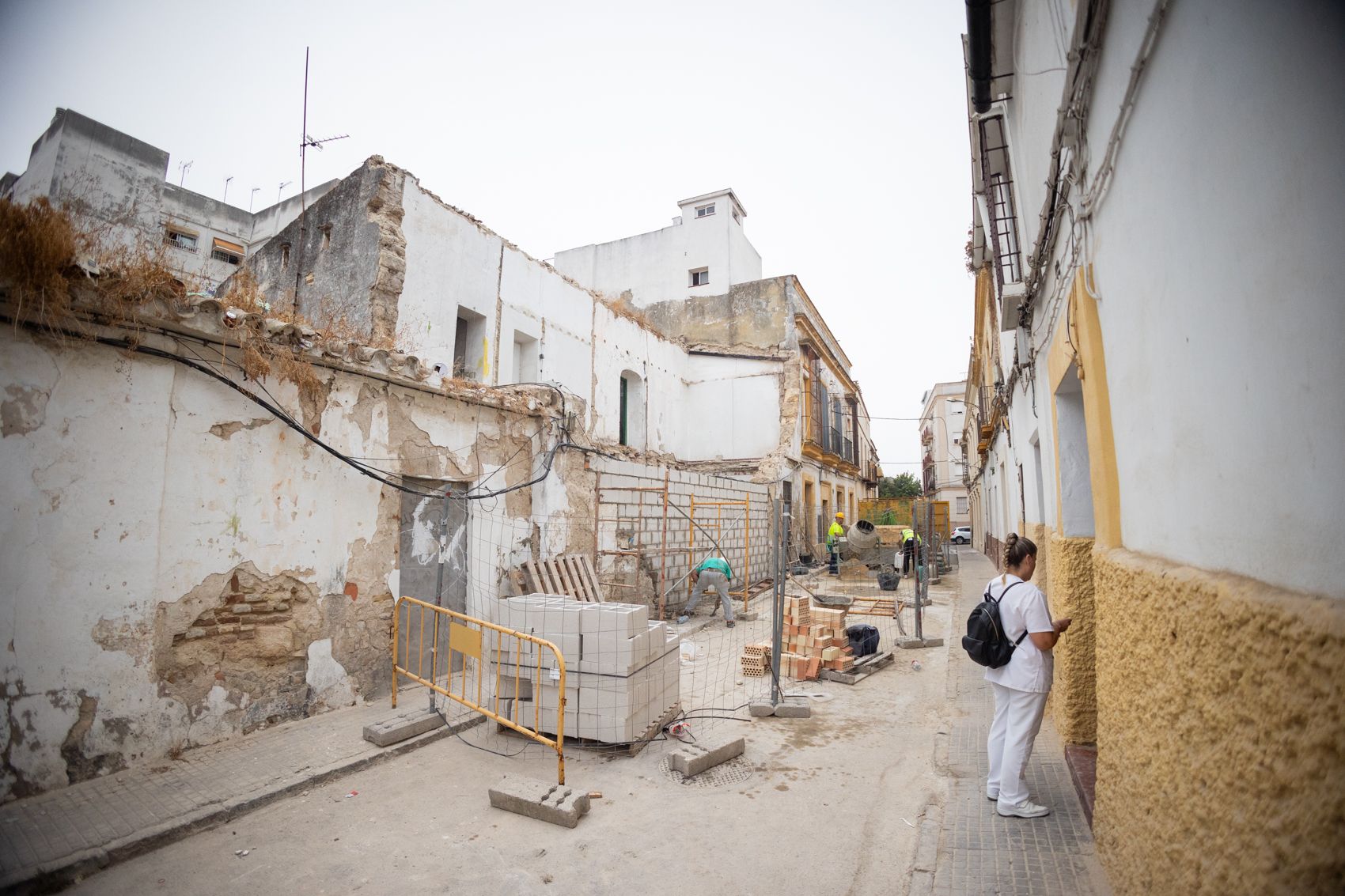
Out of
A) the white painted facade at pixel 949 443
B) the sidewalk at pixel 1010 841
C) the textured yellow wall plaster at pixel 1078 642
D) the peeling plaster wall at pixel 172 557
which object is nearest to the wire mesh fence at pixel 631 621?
the peeling plaster wall at pixel 172 557

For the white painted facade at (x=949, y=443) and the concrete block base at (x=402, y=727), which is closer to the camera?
the concrete block base at (x=402, y=727)

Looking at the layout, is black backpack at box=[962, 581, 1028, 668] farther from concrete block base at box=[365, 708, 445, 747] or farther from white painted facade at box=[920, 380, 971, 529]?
white painted facade at box=[920, 380, 971, 529]

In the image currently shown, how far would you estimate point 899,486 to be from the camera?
48375mm

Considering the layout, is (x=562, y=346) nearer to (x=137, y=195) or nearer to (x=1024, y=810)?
(x=1024, y=810)

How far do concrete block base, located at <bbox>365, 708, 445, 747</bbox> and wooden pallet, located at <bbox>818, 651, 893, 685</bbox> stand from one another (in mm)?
4230

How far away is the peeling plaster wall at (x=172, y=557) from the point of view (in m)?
4.04

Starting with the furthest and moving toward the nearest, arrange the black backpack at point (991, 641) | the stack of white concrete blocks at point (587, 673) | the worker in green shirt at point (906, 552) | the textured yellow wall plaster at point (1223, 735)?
the worker in green shirt at point (906, 552)
the stack of white concrete blocks at point (587, 673)
the black backpack at point (991, 641)
the textured yellow wall plaster at point (1223, 735)

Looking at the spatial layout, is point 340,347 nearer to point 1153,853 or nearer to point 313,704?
point 313,704

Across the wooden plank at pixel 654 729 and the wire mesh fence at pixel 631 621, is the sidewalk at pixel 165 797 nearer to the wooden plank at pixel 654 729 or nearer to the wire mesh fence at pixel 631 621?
the wire mesh fence at pixel 631 621

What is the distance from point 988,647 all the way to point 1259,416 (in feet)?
8.48

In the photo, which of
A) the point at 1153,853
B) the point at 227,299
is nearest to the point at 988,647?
the point at 1153,853

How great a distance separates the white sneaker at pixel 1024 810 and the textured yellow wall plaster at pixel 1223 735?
0.84m

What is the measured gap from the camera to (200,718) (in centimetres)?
482

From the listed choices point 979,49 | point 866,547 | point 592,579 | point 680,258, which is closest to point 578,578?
point 592,579
